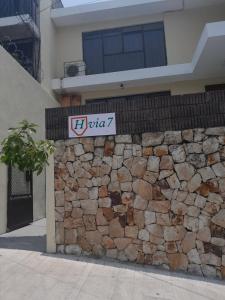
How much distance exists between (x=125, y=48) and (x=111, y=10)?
1649mm

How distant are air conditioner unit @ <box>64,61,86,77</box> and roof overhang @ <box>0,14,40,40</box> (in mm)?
1826

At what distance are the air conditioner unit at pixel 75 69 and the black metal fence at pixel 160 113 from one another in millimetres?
7525

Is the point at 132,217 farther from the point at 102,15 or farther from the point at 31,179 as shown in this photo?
the point at 102,15

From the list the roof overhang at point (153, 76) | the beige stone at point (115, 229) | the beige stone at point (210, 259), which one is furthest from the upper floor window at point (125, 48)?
the beige stone at point (210, 259)

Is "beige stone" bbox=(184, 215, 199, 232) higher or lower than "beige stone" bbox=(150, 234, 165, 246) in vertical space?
higher

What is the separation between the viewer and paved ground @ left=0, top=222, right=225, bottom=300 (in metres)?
4.63

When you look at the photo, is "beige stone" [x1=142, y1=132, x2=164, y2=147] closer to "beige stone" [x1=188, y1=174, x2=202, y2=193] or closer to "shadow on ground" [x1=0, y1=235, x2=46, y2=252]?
"beige stone" [x1=188, y1=174, x2=202, y2=193]

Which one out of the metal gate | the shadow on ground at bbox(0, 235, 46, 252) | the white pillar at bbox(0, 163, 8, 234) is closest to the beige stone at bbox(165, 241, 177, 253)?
the shadow on ground at bbox(0, 235, 46, 252)

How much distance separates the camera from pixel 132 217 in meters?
6.10

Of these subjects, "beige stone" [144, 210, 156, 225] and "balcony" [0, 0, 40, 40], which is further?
"balcony" [0, 0, 40, 40]

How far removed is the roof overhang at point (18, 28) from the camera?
40.7 feet

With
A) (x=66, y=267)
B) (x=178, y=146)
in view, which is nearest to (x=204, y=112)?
(x=178, y=146)

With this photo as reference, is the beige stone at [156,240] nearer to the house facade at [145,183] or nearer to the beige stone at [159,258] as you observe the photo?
the house facade at [145,183]

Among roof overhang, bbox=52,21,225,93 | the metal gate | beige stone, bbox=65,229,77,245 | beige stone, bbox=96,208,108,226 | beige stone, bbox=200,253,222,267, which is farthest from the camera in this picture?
roof overhang, bbox=52,21,225,93
